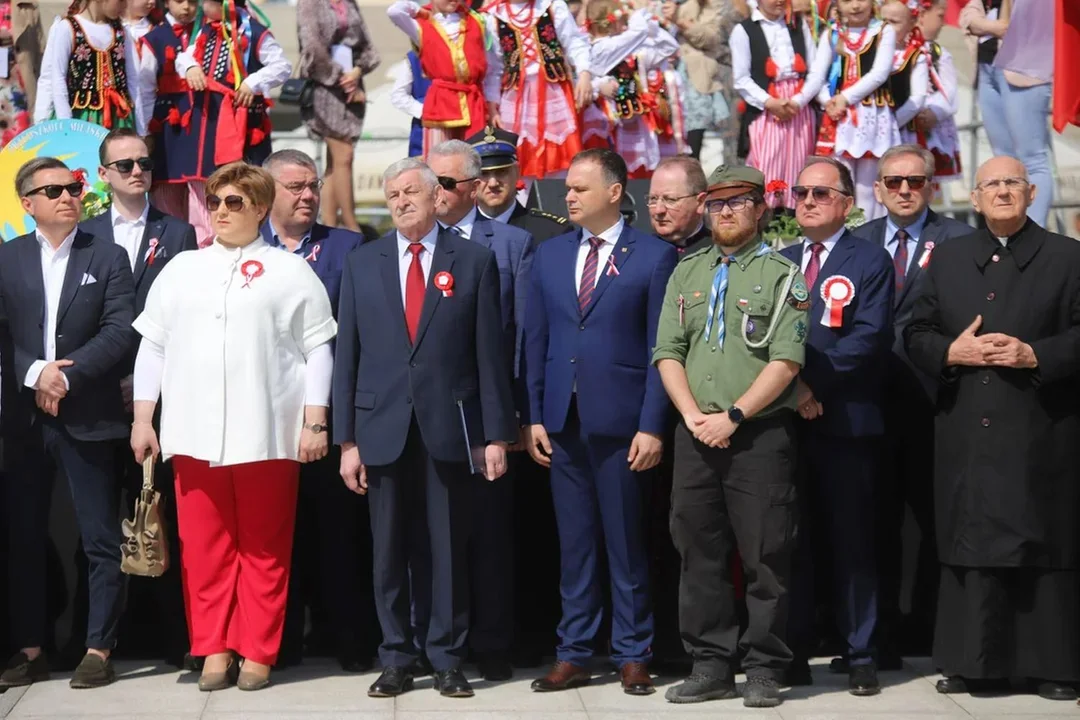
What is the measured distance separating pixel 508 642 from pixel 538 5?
15.0ft

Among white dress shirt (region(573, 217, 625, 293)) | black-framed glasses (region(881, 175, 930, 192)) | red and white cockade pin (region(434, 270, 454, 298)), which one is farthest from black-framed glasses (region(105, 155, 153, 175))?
black-framed glasses (region(881, 175, 930, 192))

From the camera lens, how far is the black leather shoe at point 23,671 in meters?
7.25

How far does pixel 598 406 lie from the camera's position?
7.18 m

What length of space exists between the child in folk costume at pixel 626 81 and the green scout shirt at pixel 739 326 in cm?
380

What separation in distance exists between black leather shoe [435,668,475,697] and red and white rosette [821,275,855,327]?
6.81 feet

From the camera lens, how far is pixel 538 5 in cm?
1062

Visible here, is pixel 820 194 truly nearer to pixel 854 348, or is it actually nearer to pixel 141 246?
pixel 854 348

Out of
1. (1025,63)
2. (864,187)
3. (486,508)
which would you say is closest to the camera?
(486,508)

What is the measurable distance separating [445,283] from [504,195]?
1.32m

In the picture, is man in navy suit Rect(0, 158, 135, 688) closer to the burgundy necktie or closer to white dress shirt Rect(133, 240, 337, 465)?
white dress shirt Rect(133, 240, 337, 465)

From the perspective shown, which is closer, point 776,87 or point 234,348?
point 234,348

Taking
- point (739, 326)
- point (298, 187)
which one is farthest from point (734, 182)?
point (298, 187)

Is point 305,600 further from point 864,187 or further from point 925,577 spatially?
point 864,187

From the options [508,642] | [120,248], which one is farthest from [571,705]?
[120,248]
